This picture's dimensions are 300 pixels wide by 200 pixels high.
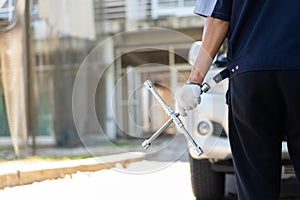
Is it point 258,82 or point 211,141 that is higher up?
point 258,82

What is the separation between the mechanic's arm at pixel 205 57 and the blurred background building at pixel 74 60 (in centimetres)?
289

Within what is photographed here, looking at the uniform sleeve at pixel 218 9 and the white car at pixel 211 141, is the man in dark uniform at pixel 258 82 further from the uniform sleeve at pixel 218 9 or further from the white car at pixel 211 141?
the white car at pixel 211 141

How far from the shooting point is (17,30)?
6.71 metres

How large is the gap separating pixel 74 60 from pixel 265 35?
9.30 metres

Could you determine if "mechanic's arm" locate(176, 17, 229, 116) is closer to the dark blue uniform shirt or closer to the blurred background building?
the dark blue uniform shirt

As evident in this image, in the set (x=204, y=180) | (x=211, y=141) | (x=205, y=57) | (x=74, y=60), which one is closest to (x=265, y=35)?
(x=205, y=57)

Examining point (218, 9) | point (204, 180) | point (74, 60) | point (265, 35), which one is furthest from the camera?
point (74, 60)

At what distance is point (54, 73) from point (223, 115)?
24.2 ft

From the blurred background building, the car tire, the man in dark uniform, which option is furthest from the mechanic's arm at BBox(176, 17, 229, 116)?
the blurred background building

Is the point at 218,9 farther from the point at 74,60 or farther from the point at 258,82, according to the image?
the point at 74,60

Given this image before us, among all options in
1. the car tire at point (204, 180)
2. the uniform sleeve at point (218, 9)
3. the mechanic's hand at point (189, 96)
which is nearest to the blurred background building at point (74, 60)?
the car tire at point (204, 180)

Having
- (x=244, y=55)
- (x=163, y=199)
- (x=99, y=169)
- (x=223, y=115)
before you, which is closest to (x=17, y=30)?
(x=99, y=169)

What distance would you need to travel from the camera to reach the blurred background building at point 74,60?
20.5ft

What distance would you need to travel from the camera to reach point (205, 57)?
175 centimetres
